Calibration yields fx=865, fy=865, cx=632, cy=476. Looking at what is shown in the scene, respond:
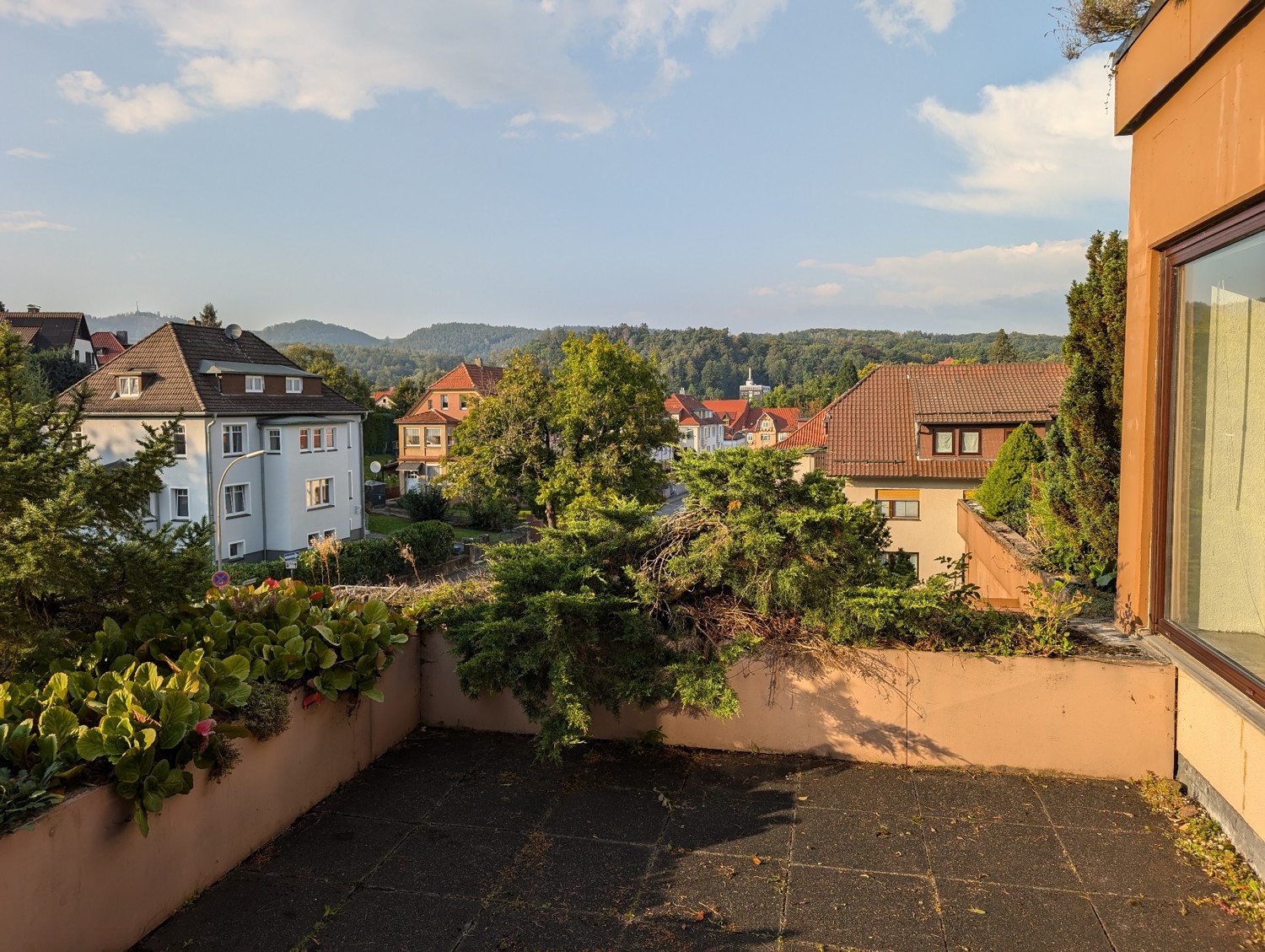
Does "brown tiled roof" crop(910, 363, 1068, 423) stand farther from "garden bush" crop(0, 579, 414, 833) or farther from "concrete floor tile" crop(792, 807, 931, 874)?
"garden bush" crop(0, 579, 414, 833)

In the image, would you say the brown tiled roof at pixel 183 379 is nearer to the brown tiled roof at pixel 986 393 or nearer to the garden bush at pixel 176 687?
the brown tiled roof at pixel 986 393

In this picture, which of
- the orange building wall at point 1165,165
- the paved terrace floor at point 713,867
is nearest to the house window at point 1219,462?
the orange building wall at point 1165,165

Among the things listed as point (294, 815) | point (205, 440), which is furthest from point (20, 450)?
point (205, 440)

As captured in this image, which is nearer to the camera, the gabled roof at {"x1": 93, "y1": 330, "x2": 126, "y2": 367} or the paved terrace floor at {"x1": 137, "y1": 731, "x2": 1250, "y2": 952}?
the paved terrace floor at {"x1": 137, "y1": 731, "x2": 1250, "y2": 952}

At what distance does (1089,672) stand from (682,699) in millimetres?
2799

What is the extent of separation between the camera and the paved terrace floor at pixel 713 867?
4188mm

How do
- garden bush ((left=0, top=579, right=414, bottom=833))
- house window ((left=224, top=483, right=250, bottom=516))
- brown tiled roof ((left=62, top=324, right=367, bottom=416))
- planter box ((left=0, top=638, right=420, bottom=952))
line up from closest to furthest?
1. planter box ((left=0, top=638, right=420, bottom=952))
2. garden bush ((left=0, top=579, right=414, bottom=833))
3. house window ((left=224, top=483, right=250, bottom=516))
4. brown tiled roof ((left=62, top=324, right=367, bottom=416))

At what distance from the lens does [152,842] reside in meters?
4.27

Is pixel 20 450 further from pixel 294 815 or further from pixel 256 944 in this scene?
pixel 256 944

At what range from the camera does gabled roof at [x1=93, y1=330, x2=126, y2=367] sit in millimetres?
62234

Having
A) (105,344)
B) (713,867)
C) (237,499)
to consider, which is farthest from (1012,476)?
(105,344)

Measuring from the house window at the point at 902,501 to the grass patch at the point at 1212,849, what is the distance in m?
19.3

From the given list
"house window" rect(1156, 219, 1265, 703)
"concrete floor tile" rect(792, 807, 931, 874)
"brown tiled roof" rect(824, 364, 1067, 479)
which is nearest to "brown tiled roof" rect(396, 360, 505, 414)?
"brown tiled roof" rect(824, 364, 1067, 479)

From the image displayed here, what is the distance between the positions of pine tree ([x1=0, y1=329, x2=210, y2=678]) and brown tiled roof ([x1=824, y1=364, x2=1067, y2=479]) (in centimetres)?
2090
